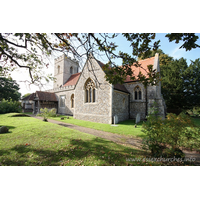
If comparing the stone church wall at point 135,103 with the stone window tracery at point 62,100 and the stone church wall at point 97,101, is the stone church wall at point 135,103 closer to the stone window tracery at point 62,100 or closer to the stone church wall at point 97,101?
the stone church wall at point 97,101

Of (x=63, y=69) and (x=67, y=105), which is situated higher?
(x=63, y=69)

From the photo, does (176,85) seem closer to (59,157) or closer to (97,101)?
(97,101)

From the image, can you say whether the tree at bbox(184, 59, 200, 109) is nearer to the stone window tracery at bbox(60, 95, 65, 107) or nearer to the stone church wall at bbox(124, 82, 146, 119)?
the stone church wall at bbox(124, 82, 146, 119)

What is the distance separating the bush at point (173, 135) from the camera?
10.5 ft

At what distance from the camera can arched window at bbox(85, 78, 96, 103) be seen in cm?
1235

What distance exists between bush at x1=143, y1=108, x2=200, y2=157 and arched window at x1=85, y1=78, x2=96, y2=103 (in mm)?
9251

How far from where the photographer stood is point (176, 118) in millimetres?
3359

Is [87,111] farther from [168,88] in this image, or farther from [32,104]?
[168,88]

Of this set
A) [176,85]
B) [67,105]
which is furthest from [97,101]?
[176,85]

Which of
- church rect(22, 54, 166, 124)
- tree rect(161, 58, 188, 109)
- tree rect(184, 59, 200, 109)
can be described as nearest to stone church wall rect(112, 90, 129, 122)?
church rect(22, 54, 166, 124)

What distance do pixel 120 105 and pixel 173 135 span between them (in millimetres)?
8761

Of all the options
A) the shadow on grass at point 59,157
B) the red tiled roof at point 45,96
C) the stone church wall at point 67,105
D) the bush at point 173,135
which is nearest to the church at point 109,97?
the stone church wall at point 67,105

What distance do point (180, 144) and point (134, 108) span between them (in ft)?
33.8

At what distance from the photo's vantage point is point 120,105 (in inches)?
473
